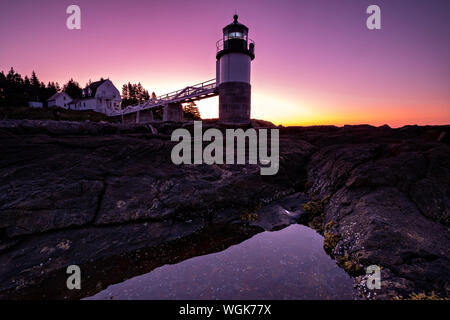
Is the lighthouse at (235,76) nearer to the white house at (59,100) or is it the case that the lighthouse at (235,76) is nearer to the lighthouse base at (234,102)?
the lighthouse base at (234,102)

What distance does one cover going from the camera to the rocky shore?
5953mm

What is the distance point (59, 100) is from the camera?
71312 mm

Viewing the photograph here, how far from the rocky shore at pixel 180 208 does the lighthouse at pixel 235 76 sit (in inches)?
417

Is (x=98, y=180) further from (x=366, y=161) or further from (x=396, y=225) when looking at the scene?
(x=366, y=161)

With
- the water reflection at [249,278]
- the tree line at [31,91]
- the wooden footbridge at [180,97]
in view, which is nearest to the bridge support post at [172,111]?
the wooden footbridge at [180,97]

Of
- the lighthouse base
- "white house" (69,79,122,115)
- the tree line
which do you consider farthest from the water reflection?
the tree line

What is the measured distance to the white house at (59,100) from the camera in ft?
233

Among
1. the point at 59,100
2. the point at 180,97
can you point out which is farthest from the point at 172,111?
the point at 59,100

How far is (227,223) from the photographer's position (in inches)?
372

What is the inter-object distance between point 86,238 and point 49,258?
109 cm

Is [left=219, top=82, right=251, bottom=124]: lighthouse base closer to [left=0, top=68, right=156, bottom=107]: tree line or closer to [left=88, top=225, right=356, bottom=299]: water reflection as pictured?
[left=88, top=225, right=356, bottom=299]: water reflection

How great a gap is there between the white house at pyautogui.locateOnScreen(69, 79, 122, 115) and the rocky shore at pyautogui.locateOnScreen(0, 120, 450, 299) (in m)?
56.8

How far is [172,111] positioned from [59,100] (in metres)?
65.6

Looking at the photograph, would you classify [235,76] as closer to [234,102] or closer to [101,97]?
[234,102]
